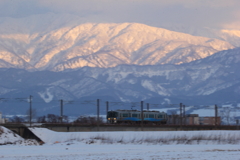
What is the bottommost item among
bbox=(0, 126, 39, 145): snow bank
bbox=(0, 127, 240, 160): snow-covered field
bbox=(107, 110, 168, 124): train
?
bbox=(0, 127, 240, 160): snow-covered field

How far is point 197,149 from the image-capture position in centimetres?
6366

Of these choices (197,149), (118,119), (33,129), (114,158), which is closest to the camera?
(114,158)

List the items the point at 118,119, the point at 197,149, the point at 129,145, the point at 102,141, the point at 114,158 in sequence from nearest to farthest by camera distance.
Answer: the point at 114,158, the point at 197,149, the point at 129,145, the point at 102,141, the point at 118,119

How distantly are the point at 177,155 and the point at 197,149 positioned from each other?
8602 mm

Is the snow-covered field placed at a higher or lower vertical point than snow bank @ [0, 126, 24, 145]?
lower

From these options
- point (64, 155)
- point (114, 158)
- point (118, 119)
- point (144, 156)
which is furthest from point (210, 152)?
point (118, 119)

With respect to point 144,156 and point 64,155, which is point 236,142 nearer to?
point 144,156

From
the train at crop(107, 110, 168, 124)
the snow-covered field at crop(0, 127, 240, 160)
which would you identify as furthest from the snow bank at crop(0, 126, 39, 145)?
the train at crop(107, 110, 168, 124)

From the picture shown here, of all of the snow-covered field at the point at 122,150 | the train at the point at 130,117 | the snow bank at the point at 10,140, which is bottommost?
the snow-covered field at the point at 122,150

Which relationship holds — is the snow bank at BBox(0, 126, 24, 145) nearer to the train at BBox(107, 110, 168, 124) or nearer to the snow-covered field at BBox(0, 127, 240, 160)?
the snow-covered field at BBox(0, 127, 240, 160)

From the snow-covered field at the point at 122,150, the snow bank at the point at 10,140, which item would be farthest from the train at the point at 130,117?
the snow bank at the point at 10,140

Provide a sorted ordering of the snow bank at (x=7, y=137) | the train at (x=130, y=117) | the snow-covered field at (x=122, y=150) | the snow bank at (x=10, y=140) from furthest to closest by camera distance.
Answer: the train at (x=130, y=117)
the snow bank at (x=7, y=137)
the snow bank at (x=10, y=140)
the snow-covered field at (x=122, y=150)

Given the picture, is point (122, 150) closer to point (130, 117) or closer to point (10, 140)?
point (10, 140)

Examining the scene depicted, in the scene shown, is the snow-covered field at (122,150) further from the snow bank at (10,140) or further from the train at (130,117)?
the train at (130,117)
